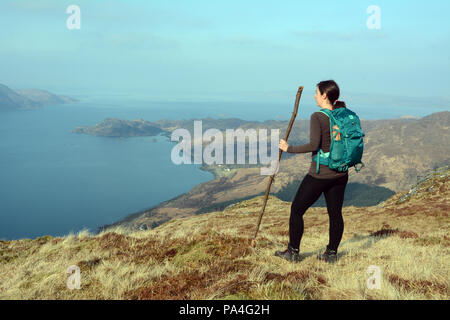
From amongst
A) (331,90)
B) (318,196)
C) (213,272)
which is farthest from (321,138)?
(213,272)

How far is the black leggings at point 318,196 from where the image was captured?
18.6 feet

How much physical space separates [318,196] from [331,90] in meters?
2.15

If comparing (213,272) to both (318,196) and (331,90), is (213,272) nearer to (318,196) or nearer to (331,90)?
(318,196)

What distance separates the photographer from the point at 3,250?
385 inches

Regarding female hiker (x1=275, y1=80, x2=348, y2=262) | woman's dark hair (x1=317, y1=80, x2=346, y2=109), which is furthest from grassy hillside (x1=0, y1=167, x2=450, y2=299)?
woman's dark hair (x1=317, y1=80, x2=346, y2=109)

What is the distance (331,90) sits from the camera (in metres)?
5.60

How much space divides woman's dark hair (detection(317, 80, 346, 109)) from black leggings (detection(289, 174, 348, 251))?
1.46m

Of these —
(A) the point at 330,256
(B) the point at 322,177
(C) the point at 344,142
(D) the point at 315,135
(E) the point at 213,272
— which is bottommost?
(A) the point at 330,256

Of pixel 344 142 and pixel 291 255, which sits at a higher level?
pixel 344 142

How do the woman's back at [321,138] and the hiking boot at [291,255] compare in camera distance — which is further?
the hiking boot at [291,255]

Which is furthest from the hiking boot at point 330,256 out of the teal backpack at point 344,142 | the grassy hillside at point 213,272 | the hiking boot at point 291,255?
the teal backpack at point 344,142

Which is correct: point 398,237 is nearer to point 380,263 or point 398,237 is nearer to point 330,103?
point 380,263

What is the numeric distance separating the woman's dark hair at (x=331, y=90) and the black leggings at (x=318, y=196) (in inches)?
57.6

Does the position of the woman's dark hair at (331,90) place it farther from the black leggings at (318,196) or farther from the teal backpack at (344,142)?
the black leggings at (318,196)
